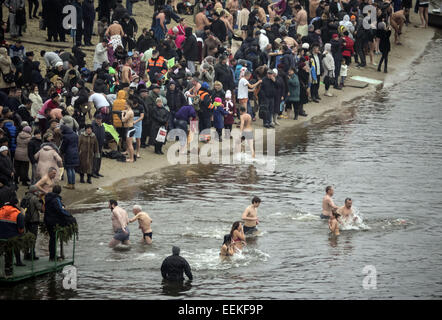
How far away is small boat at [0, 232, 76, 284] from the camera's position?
18672 mm

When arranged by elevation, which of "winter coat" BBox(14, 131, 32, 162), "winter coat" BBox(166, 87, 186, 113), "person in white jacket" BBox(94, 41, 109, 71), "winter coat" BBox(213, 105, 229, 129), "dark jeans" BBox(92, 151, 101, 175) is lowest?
"dark jeans" BBox(92, 151, 101, 175)

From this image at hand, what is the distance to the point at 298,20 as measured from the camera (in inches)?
1559

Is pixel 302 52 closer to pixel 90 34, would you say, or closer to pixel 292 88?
pixel 292 88

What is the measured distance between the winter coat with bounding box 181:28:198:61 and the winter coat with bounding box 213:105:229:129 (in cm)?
395

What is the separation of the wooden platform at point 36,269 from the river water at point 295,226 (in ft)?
0.59

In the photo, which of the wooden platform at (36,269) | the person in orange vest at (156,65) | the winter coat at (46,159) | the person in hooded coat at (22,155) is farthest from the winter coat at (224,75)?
the wooden platform at (36,269)

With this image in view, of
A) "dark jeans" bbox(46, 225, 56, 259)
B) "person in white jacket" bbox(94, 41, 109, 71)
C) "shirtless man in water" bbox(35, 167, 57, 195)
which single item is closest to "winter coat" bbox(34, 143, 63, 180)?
"shirtless man in water" bbox(35, 167, 57, 195)

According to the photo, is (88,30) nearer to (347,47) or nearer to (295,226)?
(347,47)

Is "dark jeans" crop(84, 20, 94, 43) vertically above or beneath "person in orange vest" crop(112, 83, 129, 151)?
above

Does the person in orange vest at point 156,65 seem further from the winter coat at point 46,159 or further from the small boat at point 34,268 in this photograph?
the small boat at point 34,268

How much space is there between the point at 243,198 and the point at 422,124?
12408 mm

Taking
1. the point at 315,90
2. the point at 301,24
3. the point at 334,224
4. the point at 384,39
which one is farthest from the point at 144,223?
the point at 384,39

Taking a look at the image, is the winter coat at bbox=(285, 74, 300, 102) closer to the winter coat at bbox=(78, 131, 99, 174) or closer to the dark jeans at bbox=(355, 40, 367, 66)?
the dark jeans at bbox=(355, 40, 367, 66)
